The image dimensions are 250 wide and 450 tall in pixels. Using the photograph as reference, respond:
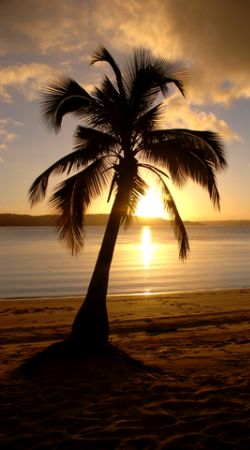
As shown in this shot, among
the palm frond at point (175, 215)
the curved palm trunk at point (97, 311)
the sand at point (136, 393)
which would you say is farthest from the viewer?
the palm frond at point (175, 215)

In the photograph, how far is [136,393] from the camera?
23.3ft

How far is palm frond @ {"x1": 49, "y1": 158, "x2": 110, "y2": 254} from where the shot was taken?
8852 mm

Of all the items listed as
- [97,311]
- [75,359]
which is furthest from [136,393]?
[97,311]

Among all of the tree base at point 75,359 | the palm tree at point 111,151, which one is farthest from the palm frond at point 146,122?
the tree base at point 75,359

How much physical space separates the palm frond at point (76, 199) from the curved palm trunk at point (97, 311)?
56cm

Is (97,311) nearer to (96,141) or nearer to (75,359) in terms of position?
(75,359)

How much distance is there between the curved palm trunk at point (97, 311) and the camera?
8547 mm

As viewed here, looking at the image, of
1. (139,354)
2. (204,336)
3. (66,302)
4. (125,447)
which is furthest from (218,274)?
(125,447)

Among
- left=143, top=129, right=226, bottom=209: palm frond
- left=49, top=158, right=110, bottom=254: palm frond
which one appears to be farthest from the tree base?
left=143, top=129, right=226, bottom=209: palm frond

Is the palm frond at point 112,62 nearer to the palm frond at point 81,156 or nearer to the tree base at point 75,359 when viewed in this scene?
the palm frond at point 81,156

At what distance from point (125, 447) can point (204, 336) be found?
6796mm

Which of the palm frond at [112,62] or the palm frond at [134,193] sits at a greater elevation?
the palm frond at [112,62]

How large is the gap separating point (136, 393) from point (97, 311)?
2102 millimetres

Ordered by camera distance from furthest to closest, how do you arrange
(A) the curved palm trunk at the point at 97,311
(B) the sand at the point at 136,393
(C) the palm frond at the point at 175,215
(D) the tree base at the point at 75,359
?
(C) the palm frond at the point at 175,215 < (A) the curved palm trunk at the point at 97,311 < (D) the tree base at the point at 75,359 < (B) the sand at the point at 136,393
